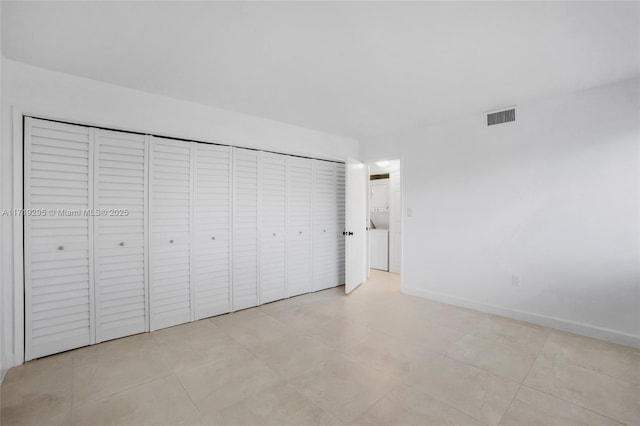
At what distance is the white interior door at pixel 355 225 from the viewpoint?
4344 mm

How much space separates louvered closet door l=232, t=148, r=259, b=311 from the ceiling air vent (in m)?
2.86

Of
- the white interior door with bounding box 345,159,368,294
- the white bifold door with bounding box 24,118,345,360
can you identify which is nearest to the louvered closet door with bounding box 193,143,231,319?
the white bifold door with bounding box 24,118,345,360

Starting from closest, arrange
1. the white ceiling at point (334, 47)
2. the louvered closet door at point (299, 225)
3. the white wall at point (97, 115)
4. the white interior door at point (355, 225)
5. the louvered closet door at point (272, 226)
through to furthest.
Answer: the white ceiling at point (334, 47) < the white wall at point (97, 115) < the louvered closet door at point (272, 226) < the louvered closet door at point (299, 225) < the white interior door at point (355, 225)

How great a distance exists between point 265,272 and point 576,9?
3.68m

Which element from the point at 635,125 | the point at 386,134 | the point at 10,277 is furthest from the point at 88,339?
the point at 635,125

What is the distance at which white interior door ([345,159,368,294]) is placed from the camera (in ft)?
14.3

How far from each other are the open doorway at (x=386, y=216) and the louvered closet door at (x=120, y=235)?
11.9 ft

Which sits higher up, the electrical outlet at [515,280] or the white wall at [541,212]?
the white wall at [541,212]

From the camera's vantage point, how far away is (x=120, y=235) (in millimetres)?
2820

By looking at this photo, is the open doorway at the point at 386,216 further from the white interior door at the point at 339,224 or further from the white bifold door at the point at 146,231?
the white bifold door at the point at 146,231

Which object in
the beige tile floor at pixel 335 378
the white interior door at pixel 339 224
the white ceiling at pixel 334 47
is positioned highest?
the white ceiling at pixel 334 47

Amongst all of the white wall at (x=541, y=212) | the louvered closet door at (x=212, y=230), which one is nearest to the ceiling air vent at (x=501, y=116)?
the white wall at (x=541, y=212)

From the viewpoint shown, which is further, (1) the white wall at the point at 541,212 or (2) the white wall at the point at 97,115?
(1) the white wall at the point at 541,212

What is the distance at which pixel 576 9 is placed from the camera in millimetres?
1755
